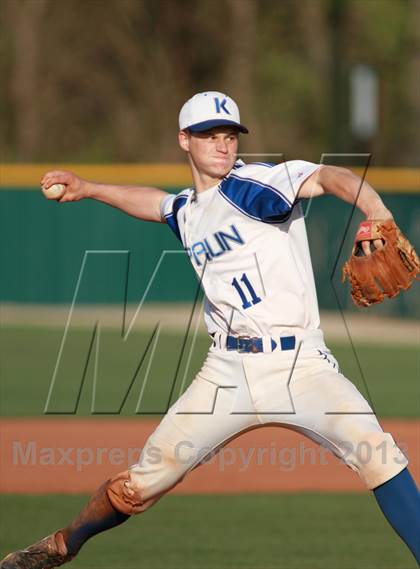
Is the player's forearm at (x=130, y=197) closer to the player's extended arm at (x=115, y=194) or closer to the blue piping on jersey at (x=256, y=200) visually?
the player's extended arm at (x=115, y=194)

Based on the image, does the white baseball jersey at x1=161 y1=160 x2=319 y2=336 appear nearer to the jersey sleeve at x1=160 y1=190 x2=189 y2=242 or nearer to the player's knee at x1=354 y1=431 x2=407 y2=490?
the jersey sleeve at x1=160 y1=190 x2=189 y2=242

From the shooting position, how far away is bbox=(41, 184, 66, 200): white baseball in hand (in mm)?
4996

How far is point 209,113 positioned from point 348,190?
777mm

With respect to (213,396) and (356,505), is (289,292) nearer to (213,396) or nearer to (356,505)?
(213,396)

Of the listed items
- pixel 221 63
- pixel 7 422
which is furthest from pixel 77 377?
pixel 221 63

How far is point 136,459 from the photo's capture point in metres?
7.96

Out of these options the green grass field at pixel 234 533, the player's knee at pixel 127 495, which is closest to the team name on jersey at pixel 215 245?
the player's knee at pixel 127 495

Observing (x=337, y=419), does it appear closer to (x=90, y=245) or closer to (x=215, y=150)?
(x=215, y=150)

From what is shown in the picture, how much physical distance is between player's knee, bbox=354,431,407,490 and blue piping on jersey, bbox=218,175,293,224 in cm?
85

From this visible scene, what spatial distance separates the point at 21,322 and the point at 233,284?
480 inches

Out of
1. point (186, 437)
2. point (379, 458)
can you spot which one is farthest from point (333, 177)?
point (186, 437)

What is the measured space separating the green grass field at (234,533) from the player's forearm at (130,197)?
1.59 metres

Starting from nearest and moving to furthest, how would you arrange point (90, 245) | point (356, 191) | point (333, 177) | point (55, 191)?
point (356, 191) → point (333, 177) → point (55, 191) → point (90, 245)

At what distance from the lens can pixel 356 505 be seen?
22.7 ft
